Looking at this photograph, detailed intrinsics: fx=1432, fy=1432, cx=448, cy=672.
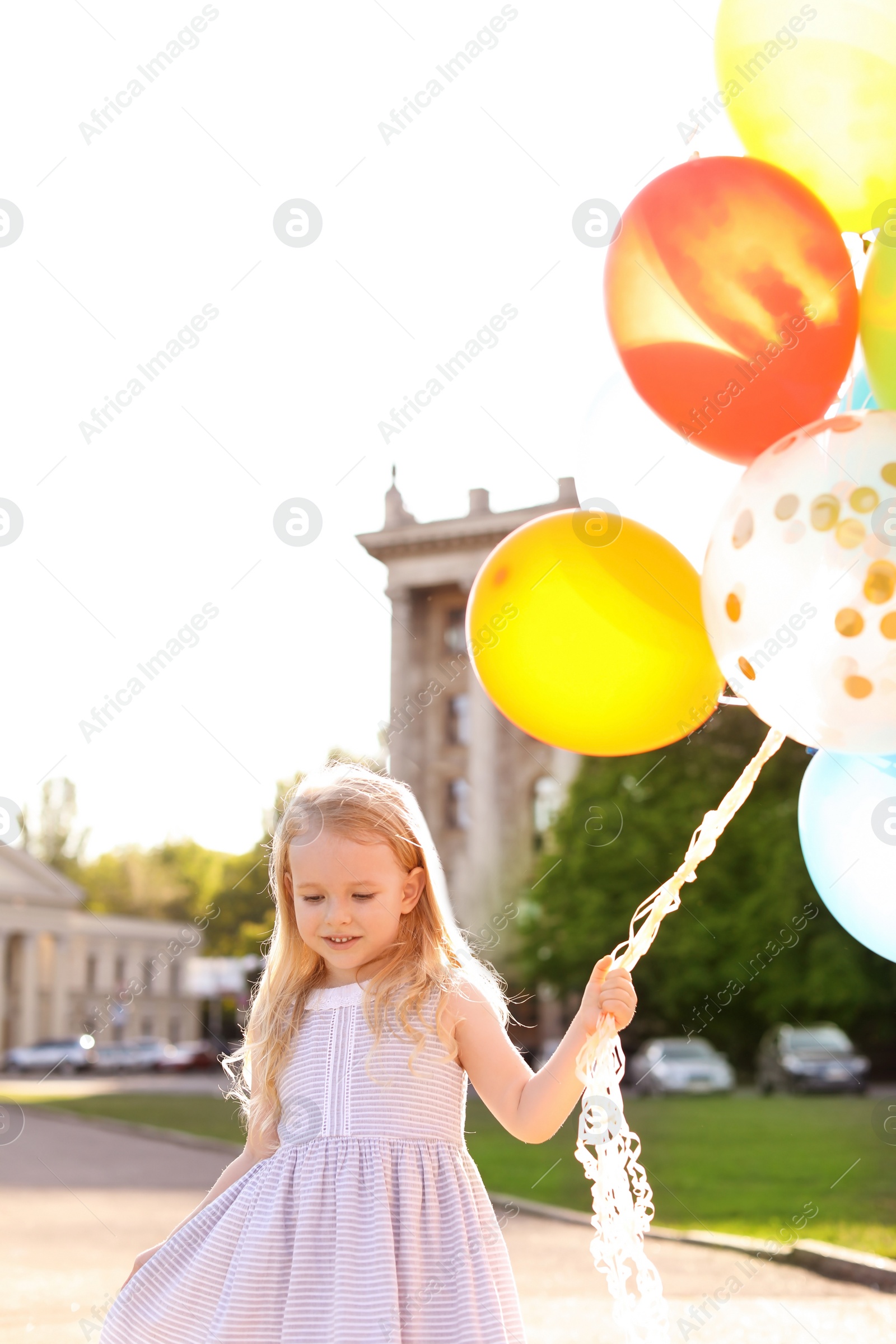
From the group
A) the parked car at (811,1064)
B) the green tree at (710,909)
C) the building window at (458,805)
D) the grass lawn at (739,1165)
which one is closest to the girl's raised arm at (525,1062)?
the grass lawn at (739,1165)

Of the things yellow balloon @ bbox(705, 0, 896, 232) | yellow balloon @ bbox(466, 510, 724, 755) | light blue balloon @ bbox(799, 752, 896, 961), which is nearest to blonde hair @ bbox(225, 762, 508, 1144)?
yellow balloon @ bbox(466, 510, 724, 755)

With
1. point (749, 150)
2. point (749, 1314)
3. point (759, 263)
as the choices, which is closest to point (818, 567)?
point (759, 263)

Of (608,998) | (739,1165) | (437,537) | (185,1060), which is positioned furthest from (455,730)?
(608,998)

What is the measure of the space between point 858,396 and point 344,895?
1.53 m

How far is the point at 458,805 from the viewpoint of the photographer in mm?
49719

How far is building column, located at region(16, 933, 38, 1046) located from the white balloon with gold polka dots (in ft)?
204

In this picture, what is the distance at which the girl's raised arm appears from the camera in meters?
2.64

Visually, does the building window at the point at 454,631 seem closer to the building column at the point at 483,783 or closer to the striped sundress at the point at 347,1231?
the building column at the point at 483,783

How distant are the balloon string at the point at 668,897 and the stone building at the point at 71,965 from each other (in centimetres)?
5427

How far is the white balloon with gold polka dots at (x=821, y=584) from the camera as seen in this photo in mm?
2740

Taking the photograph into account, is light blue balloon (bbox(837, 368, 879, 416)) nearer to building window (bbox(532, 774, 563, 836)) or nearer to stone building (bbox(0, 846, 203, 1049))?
building window (bbox(532, 774, 563, 836))

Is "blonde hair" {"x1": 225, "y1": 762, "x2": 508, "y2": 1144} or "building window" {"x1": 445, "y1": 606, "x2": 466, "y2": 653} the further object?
"building window" {"x1": 445, "y1": 606, "x2": 466, "y2": 653}

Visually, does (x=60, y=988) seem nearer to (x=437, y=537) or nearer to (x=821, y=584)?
(x=437, y=537)

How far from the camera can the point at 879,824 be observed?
10.9ft
